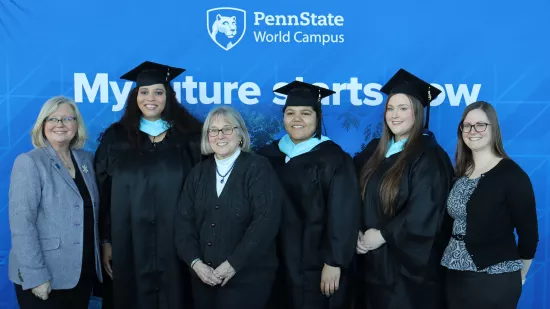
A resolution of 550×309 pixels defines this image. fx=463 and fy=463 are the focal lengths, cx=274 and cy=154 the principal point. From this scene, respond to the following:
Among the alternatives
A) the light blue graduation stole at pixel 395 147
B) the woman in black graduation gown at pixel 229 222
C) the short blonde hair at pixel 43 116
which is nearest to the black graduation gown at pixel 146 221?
the woman in black graduation gown at pixel 229 222

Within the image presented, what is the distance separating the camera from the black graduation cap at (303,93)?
2965 mm

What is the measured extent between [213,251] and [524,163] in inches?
105

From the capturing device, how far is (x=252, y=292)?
2.62 meters

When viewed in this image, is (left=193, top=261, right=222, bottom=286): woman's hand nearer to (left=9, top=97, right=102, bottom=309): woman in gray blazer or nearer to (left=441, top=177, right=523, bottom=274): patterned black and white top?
(left=9, top=97, right=102, bottom=309): woman in gray blazer

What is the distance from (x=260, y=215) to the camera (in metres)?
2.54

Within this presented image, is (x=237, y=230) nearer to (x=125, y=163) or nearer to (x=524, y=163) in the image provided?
(x=125, y=163)

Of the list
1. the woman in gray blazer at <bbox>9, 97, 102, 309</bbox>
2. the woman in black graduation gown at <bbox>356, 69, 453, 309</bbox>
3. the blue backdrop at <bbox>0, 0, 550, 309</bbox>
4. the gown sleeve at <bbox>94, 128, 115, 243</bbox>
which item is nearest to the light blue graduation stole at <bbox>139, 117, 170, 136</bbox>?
the gown sleeve at <bbox>94, 128, 115, 243</bbox>

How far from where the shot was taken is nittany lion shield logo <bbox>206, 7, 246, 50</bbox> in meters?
3.68

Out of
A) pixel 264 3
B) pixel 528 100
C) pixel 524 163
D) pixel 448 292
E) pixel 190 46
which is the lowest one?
pixel 448 292

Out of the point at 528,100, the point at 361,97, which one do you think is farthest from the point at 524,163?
the point at 361,97

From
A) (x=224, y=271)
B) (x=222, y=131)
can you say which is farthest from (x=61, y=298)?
(x=222, y=131)

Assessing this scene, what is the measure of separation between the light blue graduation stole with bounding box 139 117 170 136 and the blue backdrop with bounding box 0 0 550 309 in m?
0.73

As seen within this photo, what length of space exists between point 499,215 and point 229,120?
5.10ft

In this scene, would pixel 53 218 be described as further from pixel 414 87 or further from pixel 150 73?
pixel 414 87
